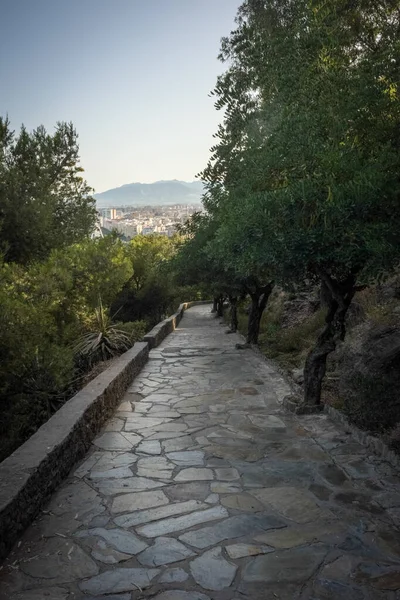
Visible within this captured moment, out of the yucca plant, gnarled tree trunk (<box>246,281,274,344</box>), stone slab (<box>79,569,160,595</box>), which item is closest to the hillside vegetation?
the yucca plant

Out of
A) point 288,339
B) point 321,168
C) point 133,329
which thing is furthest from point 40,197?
point 321,168

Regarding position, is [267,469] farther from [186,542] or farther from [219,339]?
[219,339]

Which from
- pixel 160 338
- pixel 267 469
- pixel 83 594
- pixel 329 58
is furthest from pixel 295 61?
pixel 160 338

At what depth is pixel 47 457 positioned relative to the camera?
14.2ft

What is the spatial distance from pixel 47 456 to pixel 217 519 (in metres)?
1.67

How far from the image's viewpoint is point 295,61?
5.79m

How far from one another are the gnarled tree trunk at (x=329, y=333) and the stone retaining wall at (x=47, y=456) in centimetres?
305

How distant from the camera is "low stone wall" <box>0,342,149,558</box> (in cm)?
353

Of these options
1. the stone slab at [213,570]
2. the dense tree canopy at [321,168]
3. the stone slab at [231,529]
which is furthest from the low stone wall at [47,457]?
the dense tree canopy at [321,168]

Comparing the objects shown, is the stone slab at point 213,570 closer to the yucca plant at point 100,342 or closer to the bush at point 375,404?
the bush at point 375,404

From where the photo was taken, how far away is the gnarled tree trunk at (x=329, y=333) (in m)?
6.55

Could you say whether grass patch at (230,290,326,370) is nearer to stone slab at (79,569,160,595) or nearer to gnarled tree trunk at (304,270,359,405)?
gnarled tree trunk at (304,270,359,405)

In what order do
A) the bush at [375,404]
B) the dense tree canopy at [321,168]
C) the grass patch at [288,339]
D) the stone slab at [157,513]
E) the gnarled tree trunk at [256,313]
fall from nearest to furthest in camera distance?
the stone slab at [157,513], the dense tree canopy at [321,168], the bush at [375,404], the grass patch at [288,339], the gnarled tree trunk at [256,313]

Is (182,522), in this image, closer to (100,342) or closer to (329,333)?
(329,333)
